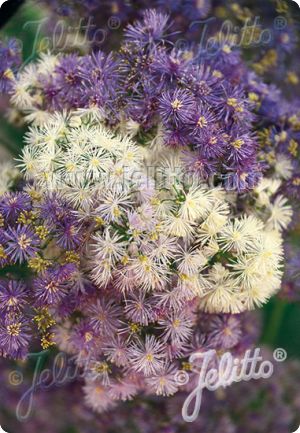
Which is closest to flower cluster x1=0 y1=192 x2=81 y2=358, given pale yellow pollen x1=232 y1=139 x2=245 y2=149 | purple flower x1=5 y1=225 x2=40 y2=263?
purple flower x1=5 y1=225 x2=40 y2=263

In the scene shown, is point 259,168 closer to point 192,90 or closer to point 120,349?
point 192,90

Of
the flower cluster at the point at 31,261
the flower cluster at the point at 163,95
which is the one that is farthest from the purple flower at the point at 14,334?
the flower cluster at the point at 163,95

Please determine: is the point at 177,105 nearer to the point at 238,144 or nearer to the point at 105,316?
the point at 238,144

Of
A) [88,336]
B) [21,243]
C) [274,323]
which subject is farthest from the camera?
[274,323]

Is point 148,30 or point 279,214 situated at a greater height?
point 148,30

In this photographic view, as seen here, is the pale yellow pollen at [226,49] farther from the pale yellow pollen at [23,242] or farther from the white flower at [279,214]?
the pale yellow pollen at [23,242]

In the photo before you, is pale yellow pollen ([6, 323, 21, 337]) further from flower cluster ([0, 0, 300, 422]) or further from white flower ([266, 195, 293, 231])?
white flower ([266, 195, 293, 231])

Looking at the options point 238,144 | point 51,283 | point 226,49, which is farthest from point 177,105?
point 51,283

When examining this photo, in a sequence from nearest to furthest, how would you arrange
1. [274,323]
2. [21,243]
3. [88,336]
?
[21,243] < [88,336] < [274,323]
